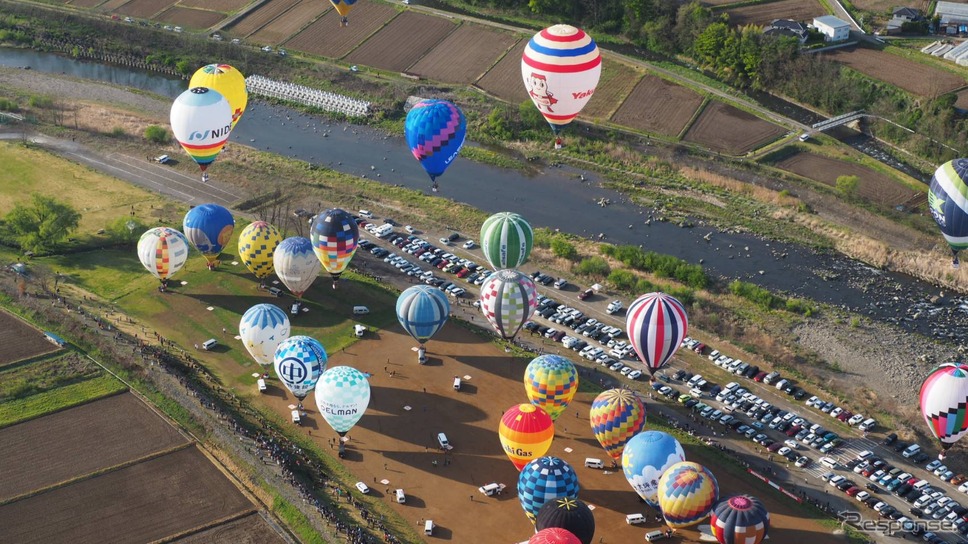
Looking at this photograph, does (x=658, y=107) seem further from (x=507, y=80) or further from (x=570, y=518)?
(x=570, y=518)

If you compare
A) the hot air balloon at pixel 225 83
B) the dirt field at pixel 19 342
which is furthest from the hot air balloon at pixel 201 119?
the dirt field at pixel 19 342

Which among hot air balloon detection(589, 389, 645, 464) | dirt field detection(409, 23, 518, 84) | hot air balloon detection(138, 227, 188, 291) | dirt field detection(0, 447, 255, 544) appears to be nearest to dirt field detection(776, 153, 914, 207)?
dirt field detection(409, 23, 518, 84)

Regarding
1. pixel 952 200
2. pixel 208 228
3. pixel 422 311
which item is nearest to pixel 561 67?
pixel 422 311

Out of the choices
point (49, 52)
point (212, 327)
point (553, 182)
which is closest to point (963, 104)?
point (553, 182)

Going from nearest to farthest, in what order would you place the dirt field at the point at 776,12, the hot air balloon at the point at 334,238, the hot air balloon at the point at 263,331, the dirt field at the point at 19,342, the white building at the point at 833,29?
the hot air balloon at the point at 263,331
the dirt field at the point at 19,342
the hot air balloon at the point at 334,238
the white building at the point at 833,29
the dirt field at the point at 776,12

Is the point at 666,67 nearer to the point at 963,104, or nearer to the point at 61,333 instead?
the point at 963,104

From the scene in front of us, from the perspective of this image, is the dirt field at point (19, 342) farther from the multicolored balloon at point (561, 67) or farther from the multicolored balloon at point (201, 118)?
the multicolored balloon at point (561, 67)

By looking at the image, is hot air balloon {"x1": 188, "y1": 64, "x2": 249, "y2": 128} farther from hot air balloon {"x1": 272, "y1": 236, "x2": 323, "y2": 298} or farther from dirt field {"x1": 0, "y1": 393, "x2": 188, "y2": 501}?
dirt field {"x1": 0, "y1": 393, "x2": 188, "y2": 501}
